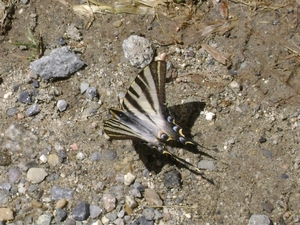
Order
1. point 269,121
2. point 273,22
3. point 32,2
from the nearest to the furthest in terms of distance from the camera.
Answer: point 269,121 → point 273,22 → point 32,2

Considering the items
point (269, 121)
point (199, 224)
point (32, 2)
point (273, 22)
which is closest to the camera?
point (199, 224)

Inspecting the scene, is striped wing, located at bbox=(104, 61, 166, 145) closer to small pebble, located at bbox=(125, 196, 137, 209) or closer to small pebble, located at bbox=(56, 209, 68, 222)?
small pebble, located at bbox=(125, 196, 137, 209)

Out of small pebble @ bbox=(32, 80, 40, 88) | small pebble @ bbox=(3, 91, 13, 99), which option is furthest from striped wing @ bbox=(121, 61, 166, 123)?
small pebble @ bbox=(3, 91, 13, 99)

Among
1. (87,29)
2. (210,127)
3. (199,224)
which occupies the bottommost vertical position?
(199,224)

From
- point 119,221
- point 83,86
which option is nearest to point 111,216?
point 119,221

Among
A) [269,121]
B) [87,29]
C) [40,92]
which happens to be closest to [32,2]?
[87,29]

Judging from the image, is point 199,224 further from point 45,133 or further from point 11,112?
point 11,112

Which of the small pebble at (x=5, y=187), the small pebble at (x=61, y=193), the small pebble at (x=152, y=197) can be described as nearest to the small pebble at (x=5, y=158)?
the small pebble at (x=5, y=187)
